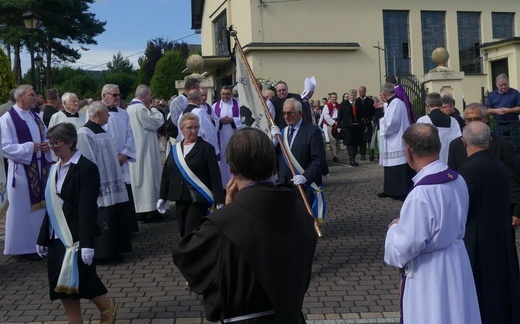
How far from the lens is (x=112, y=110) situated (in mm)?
9984

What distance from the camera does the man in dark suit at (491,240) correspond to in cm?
507

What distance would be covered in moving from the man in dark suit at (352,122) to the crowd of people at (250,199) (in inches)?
210

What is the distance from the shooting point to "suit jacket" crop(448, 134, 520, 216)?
6316mm

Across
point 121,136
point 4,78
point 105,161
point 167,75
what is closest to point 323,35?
point 4,78

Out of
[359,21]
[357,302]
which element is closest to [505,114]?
[357,302]

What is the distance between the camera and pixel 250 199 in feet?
10.5

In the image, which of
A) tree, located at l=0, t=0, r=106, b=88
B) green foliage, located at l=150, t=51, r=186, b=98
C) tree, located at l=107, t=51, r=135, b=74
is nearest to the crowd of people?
tree, located at l=0, t=0, r=106, b=88

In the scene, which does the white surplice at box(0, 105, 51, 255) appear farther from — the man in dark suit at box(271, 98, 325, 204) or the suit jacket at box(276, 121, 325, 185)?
the suit jacket at box(276, 121, 325, 185)

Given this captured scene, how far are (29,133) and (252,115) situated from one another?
3004 mm

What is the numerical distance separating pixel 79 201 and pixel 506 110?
8.62m

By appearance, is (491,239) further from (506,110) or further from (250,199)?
(506,110)

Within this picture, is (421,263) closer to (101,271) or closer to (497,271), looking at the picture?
(497,271)

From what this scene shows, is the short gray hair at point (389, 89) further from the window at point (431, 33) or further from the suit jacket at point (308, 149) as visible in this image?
the window at point (431, 33)

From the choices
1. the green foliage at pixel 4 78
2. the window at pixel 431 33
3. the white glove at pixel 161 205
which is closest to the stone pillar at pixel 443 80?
the green foliage at pixel 4 78
